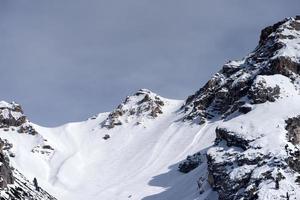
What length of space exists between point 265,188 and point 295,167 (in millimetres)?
14676

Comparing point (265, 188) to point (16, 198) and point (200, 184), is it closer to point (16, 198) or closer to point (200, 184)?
point (200, 184)

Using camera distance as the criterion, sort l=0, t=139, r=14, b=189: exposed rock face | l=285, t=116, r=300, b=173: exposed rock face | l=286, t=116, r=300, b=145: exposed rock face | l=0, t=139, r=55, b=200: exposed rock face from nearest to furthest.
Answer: l=0, t=139, r=55, b=200: exposed rock face, l=0, t=139, r=14, b=189: exposed rock face, l=285, t=116, r=300, b=173: exposed rock face, l=286, t=116, r=300, b=145: exposed rock face

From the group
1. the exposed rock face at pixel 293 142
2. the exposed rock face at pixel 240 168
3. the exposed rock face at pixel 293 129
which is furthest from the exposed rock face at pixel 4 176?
the exposed rock face at pixel 293 129

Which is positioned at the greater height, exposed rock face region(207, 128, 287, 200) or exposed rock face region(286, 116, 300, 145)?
exposed rock face region(286, 116, 300, 145)

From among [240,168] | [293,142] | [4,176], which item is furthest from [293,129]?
[4,176]

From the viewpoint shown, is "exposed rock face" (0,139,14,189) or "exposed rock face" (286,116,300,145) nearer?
"exposed rock face" (0,139,14,189)

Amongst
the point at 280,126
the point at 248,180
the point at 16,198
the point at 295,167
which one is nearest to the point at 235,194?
the point at 248,180

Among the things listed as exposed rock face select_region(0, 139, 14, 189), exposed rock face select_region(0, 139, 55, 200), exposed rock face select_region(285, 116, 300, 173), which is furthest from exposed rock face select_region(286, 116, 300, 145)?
exposed rock face select_region(0, 139, 14, 189)

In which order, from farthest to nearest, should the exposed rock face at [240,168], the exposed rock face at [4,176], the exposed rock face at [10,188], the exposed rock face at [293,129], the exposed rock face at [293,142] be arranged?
the exposed rock face at [293,129] < the exposed rock face at [293,142] < the exposed rock face at [240,168] < the exposed rock face at [4,176] < the exposed rock face at [10,188]

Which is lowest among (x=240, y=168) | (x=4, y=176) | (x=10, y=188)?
(x=240, y=168)

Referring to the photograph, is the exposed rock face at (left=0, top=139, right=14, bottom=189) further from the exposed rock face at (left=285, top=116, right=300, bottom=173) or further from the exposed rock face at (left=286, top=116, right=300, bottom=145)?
the exposed rock face at (left=286, top=116, right=300, bottom=145)

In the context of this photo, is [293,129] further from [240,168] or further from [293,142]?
[240,168]

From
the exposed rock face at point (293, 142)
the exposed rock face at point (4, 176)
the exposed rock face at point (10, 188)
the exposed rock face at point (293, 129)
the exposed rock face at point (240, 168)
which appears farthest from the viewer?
the exposed rock face at point (293, 129)

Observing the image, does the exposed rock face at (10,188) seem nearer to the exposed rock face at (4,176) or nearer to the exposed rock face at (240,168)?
the exposed rock face at (4,176)
